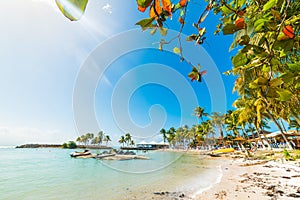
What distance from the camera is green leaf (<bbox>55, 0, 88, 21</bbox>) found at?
197mm

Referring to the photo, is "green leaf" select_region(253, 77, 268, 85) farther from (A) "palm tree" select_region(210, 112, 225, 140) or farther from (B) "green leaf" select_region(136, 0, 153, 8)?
(A) "palm tree" select_region(210, 112, 225, 140)

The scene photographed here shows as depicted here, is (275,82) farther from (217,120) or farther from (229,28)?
(217,120)

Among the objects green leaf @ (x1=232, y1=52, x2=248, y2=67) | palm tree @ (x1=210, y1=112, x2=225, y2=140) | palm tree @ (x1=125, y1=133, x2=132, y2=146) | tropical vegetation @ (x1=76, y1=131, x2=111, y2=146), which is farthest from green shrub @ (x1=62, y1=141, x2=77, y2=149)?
green leaf @ (x1=232, y1=52, x2=248, y2=67)

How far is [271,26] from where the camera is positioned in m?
0.46

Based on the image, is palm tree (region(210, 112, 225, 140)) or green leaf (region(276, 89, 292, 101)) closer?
green leaf (region(276, 89, 292, 101))

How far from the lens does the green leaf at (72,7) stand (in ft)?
0.65

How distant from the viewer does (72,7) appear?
20 centimetres

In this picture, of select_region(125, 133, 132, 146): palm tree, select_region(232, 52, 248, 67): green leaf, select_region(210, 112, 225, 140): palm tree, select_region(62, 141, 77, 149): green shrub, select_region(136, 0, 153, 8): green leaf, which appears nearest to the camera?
select_region(136, 0, 153, 8): green leaf

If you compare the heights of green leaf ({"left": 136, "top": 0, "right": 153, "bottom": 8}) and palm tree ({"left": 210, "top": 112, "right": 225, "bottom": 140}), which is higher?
palm tree ({"left": 210, "top": 112, "right": 225, "bottom": 140})

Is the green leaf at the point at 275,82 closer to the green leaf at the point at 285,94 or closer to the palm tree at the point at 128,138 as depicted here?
the green leaf at the point at 285,94

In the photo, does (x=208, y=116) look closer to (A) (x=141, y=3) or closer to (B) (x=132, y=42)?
(B) (x=132, y=42)

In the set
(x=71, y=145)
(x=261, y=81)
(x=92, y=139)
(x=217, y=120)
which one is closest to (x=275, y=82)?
(x=261, y=81)

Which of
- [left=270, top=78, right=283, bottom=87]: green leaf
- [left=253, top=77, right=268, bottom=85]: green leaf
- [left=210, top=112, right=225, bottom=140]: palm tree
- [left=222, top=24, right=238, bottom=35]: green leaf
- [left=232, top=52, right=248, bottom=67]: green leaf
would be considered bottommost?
[left=270, top=78, right=283, bottom=87]: green leaf

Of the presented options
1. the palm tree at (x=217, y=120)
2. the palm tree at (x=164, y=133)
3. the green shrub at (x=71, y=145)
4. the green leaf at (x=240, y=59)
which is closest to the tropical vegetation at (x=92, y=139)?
the green shrub at (x=71, y=145)
